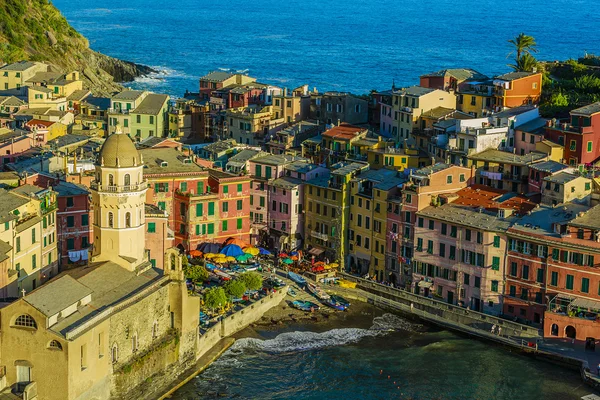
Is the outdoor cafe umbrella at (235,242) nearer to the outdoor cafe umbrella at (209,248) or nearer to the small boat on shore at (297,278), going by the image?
the outdoor cafe umbrella at (209,248)

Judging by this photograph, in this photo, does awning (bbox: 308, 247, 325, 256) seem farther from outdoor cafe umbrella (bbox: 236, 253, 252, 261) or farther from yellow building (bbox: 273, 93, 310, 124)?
yellow building (bbox: 273, 93, 310, 124)

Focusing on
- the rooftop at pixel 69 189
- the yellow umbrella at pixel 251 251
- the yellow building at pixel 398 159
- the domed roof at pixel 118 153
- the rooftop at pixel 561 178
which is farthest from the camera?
the yellow building at pixel 398 159

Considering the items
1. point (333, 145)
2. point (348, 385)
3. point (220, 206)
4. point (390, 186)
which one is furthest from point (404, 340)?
point (333, 145)

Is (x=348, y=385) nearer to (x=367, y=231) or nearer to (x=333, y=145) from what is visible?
(x=367, y=231)

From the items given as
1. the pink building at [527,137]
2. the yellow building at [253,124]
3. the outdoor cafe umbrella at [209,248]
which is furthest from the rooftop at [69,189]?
the pink building at [527,137]

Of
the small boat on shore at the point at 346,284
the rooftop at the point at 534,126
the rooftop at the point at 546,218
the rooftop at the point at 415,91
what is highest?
the rooftop at the point at 415,91

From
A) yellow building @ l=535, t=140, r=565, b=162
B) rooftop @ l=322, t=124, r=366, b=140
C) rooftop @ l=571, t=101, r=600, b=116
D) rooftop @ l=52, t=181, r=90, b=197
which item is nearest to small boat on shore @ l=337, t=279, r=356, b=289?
yellow building @ l=535, t=140, r=565, b=162
